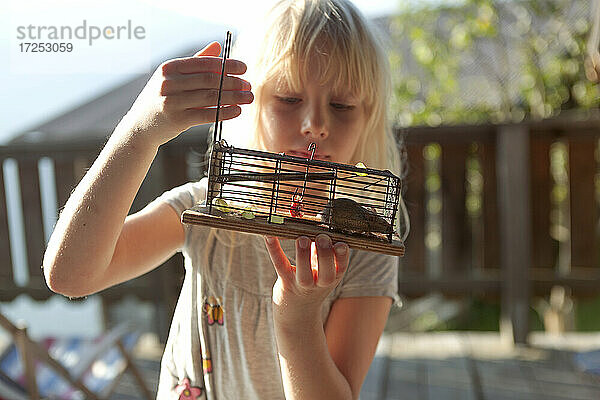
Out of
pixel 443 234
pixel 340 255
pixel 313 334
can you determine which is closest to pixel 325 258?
pixel 340 255

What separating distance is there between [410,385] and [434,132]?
57.6 inches

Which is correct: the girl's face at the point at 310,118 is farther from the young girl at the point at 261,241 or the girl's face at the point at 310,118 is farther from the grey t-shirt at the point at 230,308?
the grey t-shirt at the point at 230,308

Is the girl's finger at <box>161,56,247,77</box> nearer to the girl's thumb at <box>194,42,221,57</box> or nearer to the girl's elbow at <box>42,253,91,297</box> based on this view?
the girl's thumb at <box>194,42,221,57</box>

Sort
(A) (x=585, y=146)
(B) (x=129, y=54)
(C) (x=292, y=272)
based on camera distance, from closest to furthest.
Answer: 1. (C) (x=292, y=272)
2. (B) (x=129, y=54)
3. (A) (x=585, y=146)

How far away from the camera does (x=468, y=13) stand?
620 centimetres

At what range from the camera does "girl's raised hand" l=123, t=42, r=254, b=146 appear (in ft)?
3.19

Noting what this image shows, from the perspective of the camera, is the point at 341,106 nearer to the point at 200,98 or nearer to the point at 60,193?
the point at 200,98

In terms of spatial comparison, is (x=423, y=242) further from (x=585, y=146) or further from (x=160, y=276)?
(x=160, y=276)

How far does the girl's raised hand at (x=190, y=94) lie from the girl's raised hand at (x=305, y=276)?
8.0 inches

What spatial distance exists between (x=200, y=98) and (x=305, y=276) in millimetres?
285

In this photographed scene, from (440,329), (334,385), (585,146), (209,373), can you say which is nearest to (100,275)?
(209,373)

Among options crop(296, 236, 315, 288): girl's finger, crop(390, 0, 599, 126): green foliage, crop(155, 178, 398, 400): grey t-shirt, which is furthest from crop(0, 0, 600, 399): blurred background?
crop(296, 236, 315, 288): girl's finger

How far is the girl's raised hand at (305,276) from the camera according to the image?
38.0 inches

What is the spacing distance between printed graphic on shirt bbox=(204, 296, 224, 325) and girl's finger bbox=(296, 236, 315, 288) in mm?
345
